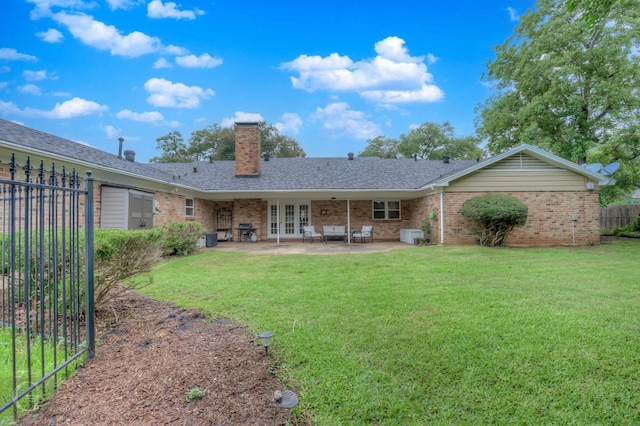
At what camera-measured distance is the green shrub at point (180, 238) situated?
979cm

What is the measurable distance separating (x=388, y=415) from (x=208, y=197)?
48.1 feet

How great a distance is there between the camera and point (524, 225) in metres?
11.9

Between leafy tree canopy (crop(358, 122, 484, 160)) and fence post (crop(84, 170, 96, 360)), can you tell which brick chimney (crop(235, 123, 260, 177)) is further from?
leafy tree canopy (crop(358, 122, 484, 160))

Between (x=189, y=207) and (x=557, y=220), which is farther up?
(x=189, y=207)

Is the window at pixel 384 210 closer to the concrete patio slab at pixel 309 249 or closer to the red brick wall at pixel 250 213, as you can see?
the concrete patio slab at pixel 309 249

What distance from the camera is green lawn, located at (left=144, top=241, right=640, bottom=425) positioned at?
2.28 metres

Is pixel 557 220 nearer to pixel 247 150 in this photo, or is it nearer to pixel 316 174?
pixel 316 174

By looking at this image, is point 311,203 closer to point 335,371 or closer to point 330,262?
point 330,262

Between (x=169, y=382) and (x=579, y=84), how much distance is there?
2198 cm

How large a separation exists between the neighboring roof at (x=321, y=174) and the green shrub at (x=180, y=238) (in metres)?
4.00

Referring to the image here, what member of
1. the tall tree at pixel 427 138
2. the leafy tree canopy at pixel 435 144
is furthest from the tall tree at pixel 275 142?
the tall tree at pixel 427 138

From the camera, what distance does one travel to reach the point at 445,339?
326cm

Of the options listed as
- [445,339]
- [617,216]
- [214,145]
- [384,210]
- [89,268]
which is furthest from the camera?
[214,145]

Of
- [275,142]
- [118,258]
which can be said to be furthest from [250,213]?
[275,142]
